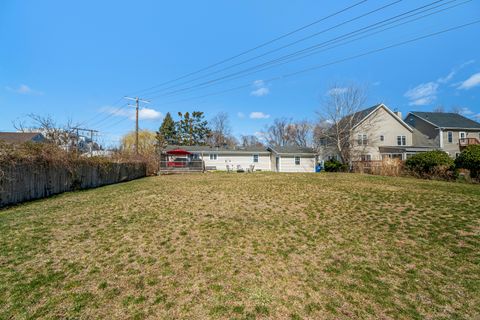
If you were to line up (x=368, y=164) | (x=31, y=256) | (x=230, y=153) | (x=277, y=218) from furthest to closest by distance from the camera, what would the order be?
(x=230, y=153) → (x=368, y=164) → (x=277, y=218) → (x=31, y=256)

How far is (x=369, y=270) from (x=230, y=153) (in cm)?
2460

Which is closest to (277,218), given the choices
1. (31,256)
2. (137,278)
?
(137,278)

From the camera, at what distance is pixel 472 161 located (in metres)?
11.5

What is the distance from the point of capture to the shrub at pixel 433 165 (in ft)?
41.5

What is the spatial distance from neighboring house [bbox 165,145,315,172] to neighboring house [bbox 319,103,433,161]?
366 cm

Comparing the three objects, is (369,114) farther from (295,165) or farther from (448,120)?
(448,120)

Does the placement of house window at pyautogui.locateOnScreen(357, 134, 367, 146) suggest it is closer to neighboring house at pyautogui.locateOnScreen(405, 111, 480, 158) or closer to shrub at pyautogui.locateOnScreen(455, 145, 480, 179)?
neighboring house at pyautogui.locateOnScreen(405, 111, 480, 158)

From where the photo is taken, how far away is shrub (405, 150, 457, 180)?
41.5ft

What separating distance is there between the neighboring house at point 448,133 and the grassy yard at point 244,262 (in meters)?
25.0

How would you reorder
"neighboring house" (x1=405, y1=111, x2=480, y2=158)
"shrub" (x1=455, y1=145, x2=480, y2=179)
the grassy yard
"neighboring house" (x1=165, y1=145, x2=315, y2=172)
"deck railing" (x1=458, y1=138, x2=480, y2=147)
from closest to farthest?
the grassy yard → "shrub" (x1=455, y1=145, x2=480, y2=179) → "deck railing" (x1=458, y1=138, x2=480, y2=147) → "neighboring house" (x1=405, y1=111, x2=480, y2=158) → "neighboring house" (x1=165, y1=145, x2=315, y2=172)

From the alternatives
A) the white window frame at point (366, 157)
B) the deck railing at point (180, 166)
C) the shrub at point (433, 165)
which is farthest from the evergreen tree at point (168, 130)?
the shrub at point (433, 165)

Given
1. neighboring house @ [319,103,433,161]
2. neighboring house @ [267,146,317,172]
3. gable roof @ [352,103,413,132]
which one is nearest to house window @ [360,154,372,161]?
neighboring house @ [319,103,433,161]

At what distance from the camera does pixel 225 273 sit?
3.46 m

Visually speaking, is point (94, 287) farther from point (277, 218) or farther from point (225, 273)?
point (277, 218)
